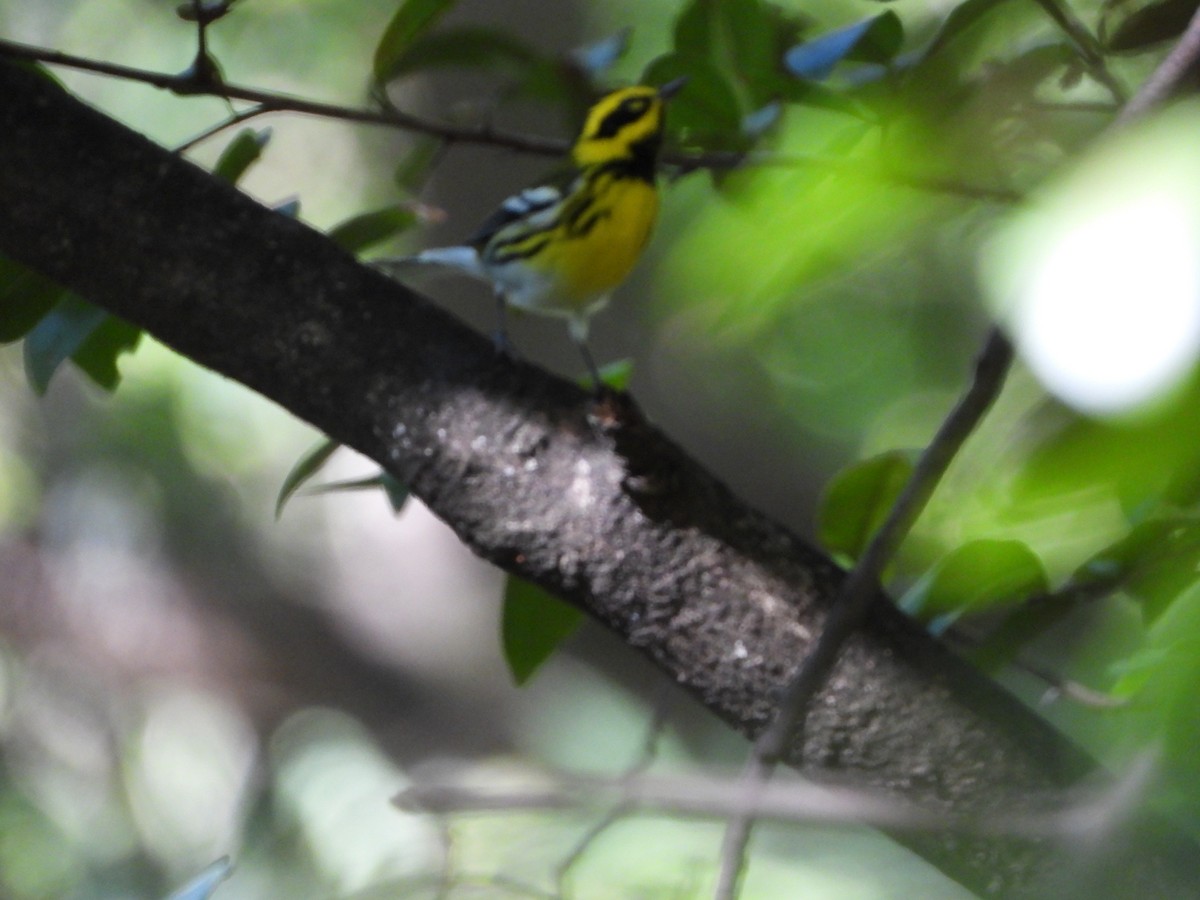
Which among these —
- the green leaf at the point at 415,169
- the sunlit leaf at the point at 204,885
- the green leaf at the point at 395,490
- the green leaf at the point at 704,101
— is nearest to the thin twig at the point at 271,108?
the green leaf at the point at 704,101

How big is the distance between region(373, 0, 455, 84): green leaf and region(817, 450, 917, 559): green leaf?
15.1 inches

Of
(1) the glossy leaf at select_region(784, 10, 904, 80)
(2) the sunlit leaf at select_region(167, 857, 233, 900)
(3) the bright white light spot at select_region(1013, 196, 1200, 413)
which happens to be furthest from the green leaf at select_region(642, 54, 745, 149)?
(3) the bright white light spot at select_region(1013, 196, 1200, 413)

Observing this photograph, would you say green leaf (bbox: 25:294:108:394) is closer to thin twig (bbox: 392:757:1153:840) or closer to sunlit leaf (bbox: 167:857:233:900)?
sunlit leaf (bbox: 167:857:233:900)

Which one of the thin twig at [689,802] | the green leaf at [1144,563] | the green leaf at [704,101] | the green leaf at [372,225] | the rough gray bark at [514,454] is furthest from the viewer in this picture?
the green leaf at [372,225]

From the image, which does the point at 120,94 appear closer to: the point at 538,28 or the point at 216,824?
the point at 538,28

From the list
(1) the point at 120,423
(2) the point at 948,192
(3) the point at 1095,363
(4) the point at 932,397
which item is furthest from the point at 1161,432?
(1) the point at 120,423

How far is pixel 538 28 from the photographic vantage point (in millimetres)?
2207

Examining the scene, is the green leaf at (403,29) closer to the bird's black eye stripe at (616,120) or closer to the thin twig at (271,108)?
the thin twig at (271,108)

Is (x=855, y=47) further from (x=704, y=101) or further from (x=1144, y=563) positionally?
(x=1144, y=563)

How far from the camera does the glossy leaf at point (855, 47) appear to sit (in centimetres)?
61

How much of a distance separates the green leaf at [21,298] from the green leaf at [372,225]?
0.19 meters

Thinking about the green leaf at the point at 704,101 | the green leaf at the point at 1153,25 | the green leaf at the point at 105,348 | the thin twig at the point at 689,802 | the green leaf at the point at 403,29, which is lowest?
the thin twig at the point at 689,802

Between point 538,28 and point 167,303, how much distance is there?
1.63m

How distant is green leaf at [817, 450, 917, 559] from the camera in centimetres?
74
